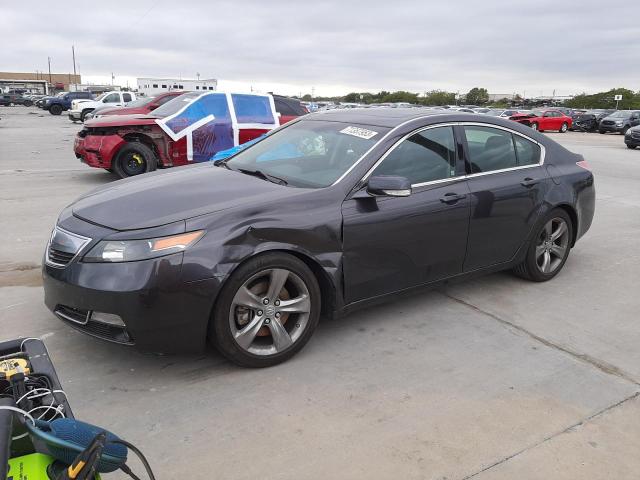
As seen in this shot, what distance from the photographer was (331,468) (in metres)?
2.58

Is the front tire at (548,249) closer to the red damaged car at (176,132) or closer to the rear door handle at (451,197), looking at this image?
the rear door handle at (451,197)

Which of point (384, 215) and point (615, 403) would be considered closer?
point (615, 403)

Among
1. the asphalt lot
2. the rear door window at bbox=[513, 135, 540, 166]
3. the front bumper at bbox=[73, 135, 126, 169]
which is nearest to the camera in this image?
the asphalt lot

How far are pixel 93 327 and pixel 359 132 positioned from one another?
2.28 meters

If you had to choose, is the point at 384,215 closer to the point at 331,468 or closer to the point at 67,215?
the point at 331,468

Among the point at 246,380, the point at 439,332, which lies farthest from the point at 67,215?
the point at 439,332

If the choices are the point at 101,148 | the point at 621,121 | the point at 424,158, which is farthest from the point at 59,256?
the point at 621,121

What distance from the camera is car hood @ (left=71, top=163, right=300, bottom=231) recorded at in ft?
10.8

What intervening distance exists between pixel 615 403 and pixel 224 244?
243 centimetres

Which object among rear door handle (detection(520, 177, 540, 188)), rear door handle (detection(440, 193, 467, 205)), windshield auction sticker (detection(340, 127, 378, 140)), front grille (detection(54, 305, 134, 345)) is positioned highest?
windshield auction sticker (detection(340, 127, 378, 140))

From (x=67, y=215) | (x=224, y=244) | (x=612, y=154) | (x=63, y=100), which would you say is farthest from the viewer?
(x=63, y=100)

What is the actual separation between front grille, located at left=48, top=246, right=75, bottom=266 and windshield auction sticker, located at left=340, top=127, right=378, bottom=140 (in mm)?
2122

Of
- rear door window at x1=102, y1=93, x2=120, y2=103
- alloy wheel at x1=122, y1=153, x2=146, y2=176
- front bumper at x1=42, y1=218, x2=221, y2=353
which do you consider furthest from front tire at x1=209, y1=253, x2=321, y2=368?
rear door window at x1=102, y1=93, x2=120, y2=103

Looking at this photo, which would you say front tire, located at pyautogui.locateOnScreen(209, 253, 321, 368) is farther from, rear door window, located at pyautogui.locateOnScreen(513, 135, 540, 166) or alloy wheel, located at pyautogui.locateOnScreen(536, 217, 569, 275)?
alloy wheel, located at pyautogui.locateOnScreen(536, 217, 569, 275)
